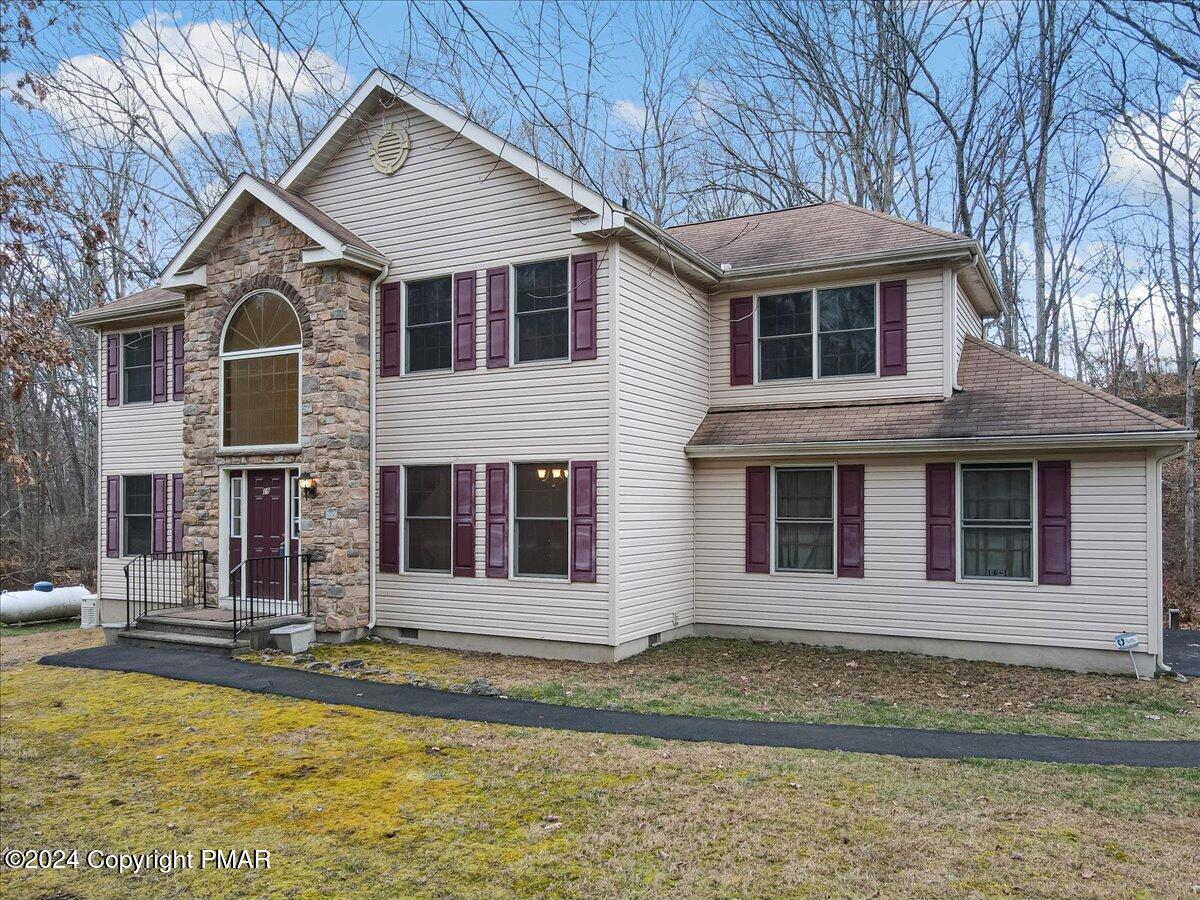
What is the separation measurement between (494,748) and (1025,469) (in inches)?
312

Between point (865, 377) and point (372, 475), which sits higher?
point (865, 377)

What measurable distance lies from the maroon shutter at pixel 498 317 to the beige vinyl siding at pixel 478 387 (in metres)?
0.11

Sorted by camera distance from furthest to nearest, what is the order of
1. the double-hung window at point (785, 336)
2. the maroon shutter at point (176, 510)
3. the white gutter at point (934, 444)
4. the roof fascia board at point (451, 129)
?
the maroon shutter at point (176, 510)
the double-hung window at point (785, 336)
the roof fascia board at point (451, 129)
the white gutter at point (934, 444)

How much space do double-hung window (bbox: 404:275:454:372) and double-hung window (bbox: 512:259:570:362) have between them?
1.20 m

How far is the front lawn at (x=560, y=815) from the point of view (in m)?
4.73

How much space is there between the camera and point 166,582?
14.8 metres

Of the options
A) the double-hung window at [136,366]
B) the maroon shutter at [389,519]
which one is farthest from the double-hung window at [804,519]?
the double-hung window at [136,366]

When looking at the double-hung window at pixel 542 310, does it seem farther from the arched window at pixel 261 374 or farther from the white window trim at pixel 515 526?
the arched window at pixel 261 374

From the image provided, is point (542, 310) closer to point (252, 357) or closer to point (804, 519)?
point (252, 357)

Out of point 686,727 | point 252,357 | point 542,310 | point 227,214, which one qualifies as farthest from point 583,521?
point 227,214

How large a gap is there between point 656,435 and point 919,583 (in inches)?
165

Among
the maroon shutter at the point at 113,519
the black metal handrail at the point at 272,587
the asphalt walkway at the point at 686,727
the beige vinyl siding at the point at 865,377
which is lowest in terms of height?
the asphalt walkway at the point at 686,727

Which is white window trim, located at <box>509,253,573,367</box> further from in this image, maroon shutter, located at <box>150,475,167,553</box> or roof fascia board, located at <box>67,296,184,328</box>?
maroon shutter, located at <box>150,475,167,553</box>

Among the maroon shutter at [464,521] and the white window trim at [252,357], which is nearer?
the maroon shutter at [464,521]
